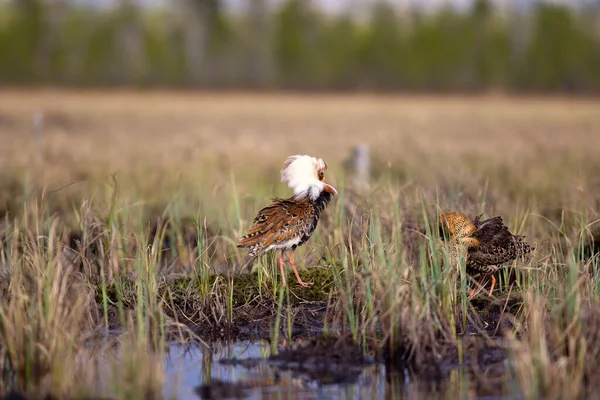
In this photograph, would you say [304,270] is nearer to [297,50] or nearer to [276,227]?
[276,227]

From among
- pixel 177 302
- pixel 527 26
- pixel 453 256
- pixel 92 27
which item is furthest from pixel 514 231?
pixel 92 27

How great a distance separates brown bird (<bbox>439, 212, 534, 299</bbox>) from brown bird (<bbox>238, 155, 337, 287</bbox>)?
110 cm

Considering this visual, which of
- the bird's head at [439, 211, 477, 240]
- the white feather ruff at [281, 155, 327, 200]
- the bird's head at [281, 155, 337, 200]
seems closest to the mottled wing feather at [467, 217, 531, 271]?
the bird's head at [439, 211, 477, 240]

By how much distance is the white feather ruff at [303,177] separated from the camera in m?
7.70

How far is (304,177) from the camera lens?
7.71m

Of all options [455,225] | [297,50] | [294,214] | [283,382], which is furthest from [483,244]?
[297,50]

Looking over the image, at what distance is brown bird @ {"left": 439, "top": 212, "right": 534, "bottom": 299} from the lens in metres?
7.32

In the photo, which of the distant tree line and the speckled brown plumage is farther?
the distant tree line

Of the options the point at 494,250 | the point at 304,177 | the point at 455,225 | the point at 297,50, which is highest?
the point at 297,50

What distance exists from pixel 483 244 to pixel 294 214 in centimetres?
160

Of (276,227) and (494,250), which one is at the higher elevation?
(276,227)

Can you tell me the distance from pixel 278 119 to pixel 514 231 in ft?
86.4

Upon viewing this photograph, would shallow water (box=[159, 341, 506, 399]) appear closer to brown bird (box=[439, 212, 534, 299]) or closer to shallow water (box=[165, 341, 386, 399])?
shallow water (box=[165, 341, 386, 399])

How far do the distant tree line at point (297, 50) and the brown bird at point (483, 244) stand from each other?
50.8 m
